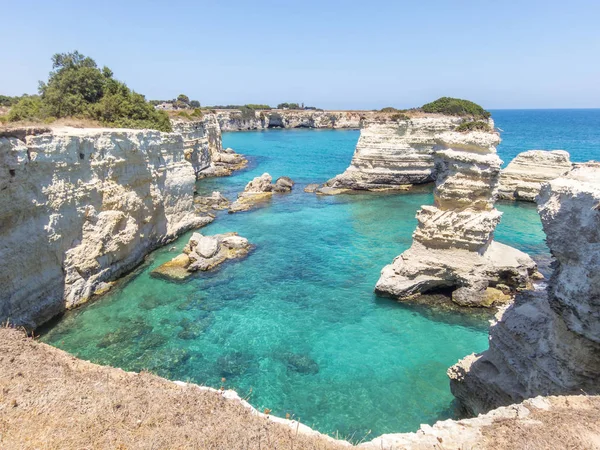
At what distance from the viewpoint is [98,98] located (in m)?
26.3

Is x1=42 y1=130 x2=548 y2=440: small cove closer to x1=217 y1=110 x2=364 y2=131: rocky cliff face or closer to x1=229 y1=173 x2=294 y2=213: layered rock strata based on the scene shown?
x1=229 y1=173 x2=294 y2=213: layered rock strata

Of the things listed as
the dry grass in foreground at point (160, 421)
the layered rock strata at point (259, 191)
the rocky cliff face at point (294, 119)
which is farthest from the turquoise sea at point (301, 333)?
the rocky cliff face at point (294, 119)

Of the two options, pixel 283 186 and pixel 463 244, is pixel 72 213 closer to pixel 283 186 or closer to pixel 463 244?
pixel 463 244

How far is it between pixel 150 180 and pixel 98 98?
10153mm

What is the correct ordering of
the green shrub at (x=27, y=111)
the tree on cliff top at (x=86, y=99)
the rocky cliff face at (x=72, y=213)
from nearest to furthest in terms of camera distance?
the rocky cliff face at (x=72, y=213), the green shrub at (x=27, y=111), the tree on cliff top at (x=86, y=99)

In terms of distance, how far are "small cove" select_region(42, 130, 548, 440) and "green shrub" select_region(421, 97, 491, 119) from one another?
98.8 feet

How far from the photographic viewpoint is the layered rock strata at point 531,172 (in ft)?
101

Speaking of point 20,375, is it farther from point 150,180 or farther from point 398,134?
point 398,134

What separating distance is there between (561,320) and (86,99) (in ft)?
94.8

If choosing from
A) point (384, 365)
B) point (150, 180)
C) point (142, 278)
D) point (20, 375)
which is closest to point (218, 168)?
point (150, 180)

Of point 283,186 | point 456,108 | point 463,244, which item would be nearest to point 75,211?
point 463,244

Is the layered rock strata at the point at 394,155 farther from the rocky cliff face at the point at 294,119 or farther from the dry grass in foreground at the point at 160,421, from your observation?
the rocky cliff face at the point at 294,119

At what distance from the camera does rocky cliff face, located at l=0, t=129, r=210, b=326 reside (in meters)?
13.0

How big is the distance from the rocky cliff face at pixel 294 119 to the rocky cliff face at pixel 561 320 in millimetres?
99739
